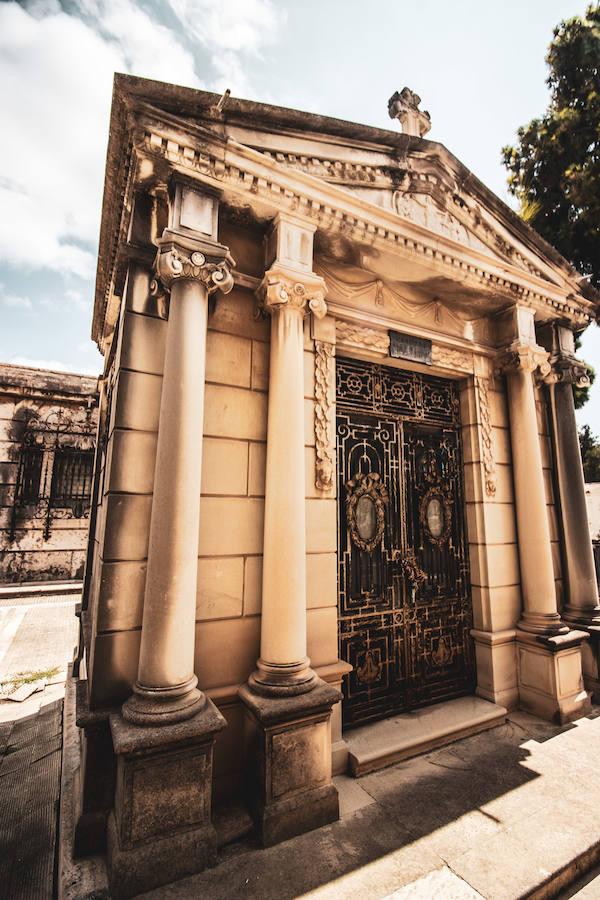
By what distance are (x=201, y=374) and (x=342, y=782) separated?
349 centimetres

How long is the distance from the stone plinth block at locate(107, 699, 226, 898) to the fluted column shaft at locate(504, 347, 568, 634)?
401cm

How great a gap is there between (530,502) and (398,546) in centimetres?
186

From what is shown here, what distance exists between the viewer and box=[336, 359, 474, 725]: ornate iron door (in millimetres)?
4230

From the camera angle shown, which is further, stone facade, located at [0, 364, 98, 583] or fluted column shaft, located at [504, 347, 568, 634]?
stone facade, located at [0, 364, 98, 583]

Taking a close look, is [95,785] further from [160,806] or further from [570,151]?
[570,151]

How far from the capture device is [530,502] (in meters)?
5.04

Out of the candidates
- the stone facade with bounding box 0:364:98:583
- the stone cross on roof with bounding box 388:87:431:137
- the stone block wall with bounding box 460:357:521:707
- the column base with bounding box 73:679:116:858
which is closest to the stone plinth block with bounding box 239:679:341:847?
the column base with bounding box 73:679:116:858

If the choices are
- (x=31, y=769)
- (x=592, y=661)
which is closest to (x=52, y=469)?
(x=31, y=769)

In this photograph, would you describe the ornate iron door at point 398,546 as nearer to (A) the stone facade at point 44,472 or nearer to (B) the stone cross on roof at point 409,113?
(B) the stone cross on roof at point 409,113

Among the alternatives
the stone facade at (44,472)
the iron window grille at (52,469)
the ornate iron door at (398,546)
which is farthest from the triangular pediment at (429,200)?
the stone facade at (44,472)

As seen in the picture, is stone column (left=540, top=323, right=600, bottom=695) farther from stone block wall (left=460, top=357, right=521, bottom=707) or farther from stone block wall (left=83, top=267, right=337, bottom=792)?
stone block wall (left=83, top=267, right=337, bottom=792)

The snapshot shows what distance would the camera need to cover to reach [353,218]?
3.94 m

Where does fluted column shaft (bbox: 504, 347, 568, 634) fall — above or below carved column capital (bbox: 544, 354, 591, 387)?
below

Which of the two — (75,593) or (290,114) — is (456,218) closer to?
(290,114)
